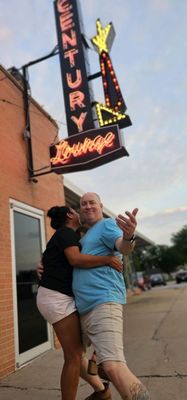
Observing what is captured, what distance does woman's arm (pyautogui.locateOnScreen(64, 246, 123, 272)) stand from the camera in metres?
2.79

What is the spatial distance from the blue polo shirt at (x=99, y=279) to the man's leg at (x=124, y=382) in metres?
0.44

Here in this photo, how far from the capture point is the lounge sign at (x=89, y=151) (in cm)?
632

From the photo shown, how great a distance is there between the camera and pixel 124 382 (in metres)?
2.38

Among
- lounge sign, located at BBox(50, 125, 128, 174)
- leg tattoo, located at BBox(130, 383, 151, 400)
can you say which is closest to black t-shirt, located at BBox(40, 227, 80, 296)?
leg tattoo, located at BBox(130, 383, 151, 400)

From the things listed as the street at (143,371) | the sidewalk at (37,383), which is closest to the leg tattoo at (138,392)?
the street at (143,371)

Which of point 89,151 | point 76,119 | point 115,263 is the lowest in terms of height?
point 115,263

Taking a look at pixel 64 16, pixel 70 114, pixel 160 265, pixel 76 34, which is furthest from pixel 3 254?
pixel 160 265

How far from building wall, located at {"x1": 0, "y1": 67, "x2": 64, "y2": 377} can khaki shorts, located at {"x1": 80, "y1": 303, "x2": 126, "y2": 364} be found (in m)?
2.64

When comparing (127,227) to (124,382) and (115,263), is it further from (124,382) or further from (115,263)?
(124,382)

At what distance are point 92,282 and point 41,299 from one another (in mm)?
541

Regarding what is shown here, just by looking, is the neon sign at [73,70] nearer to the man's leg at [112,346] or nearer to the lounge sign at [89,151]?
the lounge sign at [89,151]

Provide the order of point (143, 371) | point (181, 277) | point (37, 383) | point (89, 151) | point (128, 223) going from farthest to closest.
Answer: point (181, 277) < point (89, 151) < point (143, 371) < point (37, 383) < point (128, 223)

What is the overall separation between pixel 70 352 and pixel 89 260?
2.49 ft

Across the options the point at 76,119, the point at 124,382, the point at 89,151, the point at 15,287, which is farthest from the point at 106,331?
the point at 76,119
